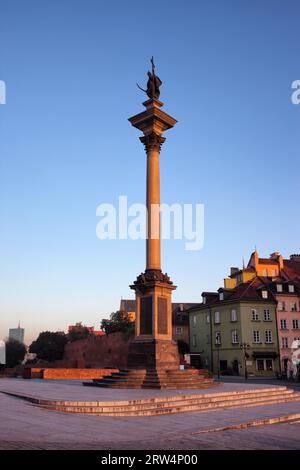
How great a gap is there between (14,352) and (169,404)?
86.9 meters

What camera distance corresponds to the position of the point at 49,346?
85.0 m

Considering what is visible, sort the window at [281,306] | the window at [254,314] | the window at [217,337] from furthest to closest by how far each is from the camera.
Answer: the window at [217,337] < the window at [281,306] < the window at [254,314]

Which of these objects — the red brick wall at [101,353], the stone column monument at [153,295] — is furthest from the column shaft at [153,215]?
the red brick wall at [101,353]

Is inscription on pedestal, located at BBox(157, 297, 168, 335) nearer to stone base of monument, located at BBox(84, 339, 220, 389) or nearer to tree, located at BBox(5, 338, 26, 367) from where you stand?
stone base of monument, located at BBox(84, 339, 220, 389)

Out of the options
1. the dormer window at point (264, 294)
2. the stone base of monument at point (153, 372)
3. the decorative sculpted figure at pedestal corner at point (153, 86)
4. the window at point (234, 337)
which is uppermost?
the decorative sculpted figure at pedestal corner at point (153, 86)

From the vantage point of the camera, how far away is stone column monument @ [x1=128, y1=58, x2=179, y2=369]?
24.0 m

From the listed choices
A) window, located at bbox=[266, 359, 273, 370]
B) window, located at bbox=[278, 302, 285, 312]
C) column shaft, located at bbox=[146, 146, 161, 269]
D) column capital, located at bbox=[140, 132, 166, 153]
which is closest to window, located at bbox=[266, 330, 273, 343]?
window, located at bbox=[266, 359, 273, 370]

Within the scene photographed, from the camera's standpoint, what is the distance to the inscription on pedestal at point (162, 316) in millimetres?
24500

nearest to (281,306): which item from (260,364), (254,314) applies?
(254,314)

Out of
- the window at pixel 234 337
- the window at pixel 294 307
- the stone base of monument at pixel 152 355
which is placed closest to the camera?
the stone base of monument at pixel 152 355

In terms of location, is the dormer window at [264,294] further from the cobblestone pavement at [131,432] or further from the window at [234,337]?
the cobblestone pavement at [131,432]

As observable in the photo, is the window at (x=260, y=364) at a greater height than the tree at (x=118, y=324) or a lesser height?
lesser
